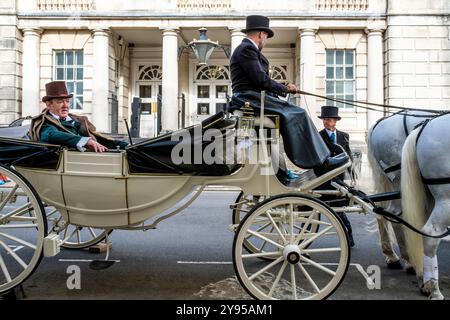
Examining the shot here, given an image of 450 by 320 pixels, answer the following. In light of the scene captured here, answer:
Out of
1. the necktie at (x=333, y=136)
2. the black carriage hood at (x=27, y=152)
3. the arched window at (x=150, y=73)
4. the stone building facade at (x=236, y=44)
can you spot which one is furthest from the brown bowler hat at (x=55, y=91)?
the arched window at (x=150, y=73)

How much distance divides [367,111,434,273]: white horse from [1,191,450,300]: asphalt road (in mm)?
174

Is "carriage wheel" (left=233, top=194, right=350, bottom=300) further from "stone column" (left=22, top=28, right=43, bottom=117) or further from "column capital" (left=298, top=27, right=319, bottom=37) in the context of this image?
"stone column" (left=22, top=28, right=43, bottom=117)

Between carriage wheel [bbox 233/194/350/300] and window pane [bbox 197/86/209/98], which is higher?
window pane [bbox 197/86/209/98]

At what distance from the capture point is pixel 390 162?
204 inches

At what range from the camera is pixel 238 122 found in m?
4.20

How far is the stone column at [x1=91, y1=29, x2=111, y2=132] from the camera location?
18.0m

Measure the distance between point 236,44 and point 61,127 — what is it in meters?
14.2

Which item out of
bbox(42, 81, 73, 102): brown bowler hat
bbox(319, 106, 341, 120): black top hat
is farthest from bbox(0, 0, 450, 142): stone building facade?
bbox(42, 81, 73, 102): brown bowler hat

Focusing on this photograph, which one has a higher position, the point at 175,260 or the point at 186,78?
the point at 186,78

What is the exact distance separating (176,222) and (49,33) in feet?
45.2

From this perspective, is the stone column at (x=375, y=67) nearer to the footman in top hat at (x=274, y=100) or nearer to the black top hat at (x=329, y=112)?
the black top hat at (x=329, y=112)

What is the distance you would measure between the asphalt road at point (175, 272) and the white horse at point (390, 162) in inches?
6.8

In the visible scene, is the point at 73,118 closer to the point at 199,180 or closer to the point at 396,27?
the point at 199,180
